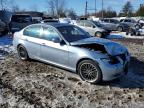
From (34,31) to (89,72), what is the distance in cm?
297

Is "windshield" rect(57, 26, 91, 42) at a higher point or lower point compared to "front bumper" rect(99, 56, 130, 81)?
higher

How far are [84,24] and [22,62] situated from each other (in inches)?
520

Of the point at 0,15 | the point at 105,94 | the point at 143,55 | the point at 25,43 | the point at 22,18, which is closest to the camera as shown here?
the point at 105,94

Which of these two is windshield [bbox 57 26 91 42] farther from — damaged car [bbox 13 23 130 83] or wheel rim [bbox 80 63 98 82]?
wheel rim [bbox 80 63 98 82]

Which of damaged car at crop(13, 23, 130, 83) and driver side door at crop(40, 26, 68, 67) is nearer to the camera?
damaged car at crop(13, 23, 130, 83)

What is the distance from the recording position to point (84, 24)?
22109mm

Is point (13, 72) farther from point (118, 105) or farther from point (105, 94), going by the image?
point (118, 105)

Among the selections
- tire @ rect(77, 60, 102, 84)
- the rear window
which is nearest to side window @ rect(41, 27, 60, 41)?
tire @ rect(77, 60, 102, 84)

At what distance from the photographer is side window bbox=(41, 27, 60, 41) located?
8225 millimetres

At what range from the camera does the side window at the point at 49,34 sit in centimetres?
823

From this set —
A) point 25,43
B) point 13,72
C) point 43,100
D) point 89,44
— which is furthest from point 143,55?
point 43,100

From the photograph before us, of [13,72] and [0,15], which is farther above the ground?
[0,15]

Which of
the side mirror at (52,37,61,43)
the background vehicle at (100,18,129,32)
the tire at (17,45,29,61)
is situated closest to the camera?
the side mirror at (52,37,61,43)

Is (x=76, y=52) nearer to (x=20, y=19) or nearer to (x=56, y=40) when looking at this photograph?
(x=56, y=40)
